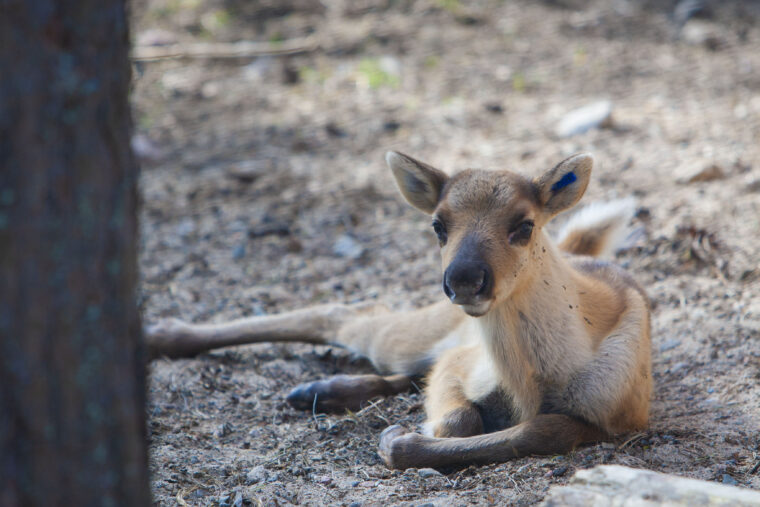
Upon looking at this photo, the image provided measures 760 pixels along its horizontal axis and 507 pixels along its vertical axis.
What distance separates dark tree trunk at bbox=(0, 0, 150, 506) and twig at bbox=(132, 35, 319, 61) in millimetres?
7908

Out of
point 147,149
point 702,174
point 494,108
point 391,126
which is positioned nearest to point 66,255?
point 702,174

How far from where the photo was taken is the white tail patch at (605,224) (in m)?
5.39

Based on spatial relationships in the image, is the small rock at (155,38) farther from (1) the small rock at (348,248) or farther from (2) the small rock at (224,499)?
(2) the small rock at (224,499)

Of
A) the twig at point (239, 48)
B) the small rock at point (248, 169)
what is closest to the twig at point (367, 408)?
the small rock at point (248, 169)

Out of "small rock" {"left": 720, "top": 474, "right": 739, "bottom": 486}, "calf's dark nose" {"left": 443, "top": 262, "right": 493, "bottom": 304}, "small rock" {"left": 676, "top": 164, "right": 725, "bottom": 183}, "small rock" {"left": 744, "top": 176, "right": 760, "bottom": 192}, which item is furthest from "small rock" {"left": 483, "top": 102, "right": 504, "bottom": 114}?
"small rock" {"left": 720, "top": 474, "right": 739, "bottom": 486}

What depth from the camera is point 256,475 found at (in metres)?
3.74

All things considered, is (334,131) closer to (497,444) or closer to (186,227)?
(186,227)

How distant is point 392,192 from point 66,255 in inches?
228

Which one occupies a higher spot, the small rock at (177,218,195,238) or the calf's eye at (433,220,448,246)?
the calf's eye at (433,220,448,246)

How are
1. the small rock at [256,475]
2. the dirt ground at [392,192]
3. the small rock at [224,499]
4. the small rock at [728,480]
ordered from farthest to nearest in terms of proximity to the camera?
the dirt ground at [392,192], the small rock at [256,475], the small rock at [224,499], the small rock at [728,480]

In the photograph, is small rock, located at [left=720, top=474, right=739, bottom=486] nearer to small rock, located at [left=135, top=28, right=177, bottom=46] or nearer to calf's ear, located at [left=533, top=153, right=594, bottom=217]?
calf's ear, located at [left=533, top=153, right=594, bottom=217]

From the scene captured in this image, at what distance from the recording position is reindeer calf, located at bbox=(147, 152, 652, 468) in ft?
12.2

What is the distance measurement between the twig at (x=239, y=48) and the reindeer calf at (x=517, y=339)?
19.7 ft

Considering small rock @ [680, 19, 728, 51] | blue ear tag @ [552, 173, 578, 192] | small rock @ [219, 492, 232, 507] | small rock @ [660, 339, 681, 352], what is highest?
small rock @ [680, 19, 728, 51]
